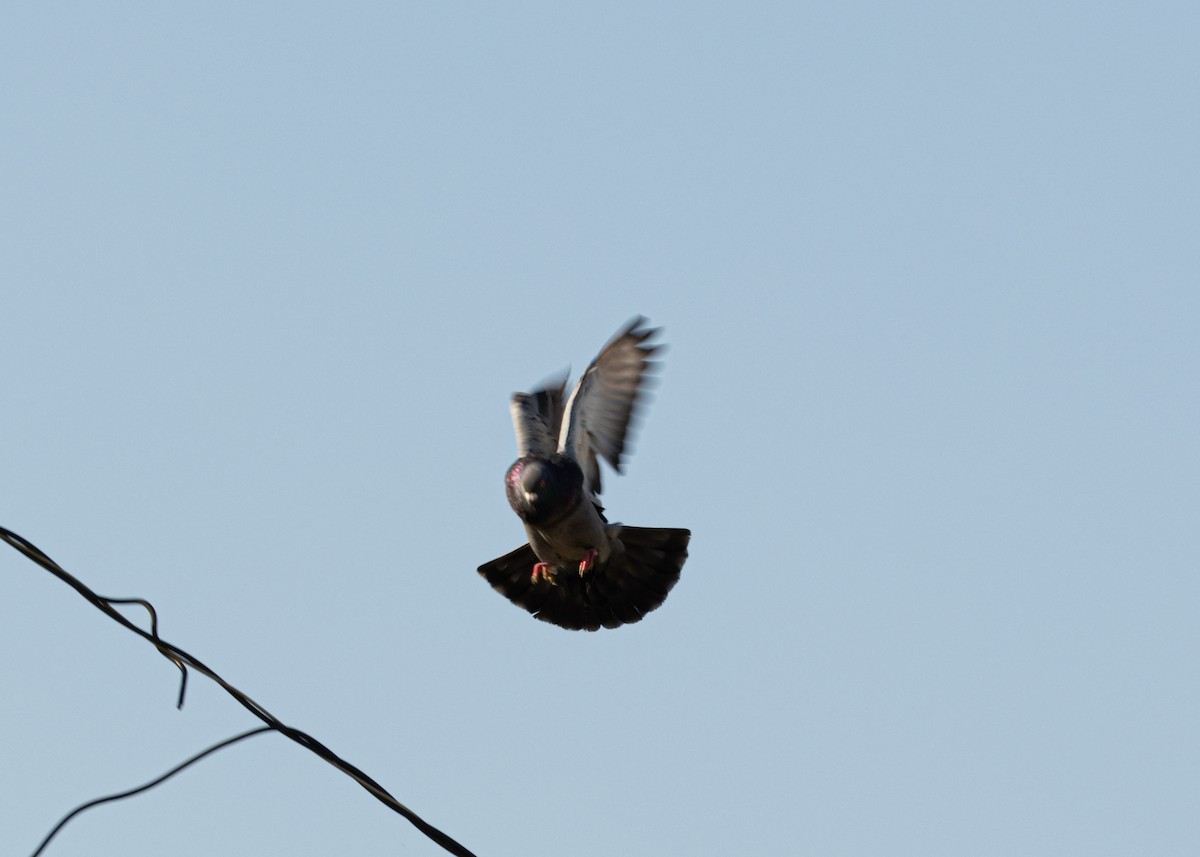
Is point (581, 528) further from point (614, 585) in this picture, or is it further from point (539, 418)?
point (539, 418)

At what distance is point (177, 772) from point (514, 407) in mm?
7228

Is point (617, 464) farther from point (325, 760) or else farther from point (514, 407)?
point (325, 760)

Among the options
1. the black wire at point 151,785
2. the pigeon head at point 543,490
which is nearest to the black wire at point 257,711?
the black wire at point 151,785

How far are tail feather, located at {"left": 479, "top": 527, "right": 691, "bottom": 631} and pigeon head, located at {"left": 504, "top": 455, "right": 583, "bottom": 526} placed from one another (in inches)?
35.3

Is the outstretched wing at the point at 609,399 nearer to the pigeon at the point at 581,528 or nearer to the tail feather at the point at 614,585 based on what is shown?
the pigeon at the point at 581,528

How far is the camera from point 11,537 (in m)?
4.43

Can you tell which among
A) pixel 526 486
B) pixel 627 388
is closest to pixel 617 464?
pixel 627 388

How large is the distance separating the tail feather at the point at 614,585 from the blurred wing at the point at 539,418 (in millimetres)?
753

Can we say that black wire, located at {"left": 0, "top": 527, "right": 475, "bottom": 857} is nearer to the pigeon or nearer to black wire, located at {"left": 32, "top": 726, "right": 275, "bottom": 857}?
black wire, located at {"left": 32, "top": 726, "right": 275, "bottom": 857}

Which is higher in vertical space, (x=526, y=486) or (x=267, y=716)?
(x=526, y=486)

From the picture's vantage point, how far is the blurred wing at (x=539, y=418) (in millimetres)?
11234

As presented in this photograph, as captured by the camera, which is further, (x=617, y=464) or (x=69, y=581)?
(x=617, y=464)

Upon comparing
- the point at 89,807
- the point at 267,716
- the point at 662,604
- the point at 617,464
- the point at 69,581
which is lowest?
the point at 89,807

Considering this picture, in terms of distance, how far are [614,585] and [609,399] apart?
5.24 feet
